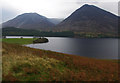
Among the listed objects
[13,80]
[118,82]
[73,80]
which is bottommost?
[118,82]

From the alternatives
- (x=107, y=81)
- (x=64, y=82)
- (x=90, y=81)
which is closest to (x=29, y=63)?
(x=64, y=82)

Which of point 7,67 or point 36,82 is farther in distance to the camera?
point 7,67

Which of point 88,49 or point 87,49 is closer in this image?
point 87,49

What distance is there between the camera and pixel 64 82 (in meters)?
10.2

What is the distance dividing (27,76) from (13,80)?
1.64m

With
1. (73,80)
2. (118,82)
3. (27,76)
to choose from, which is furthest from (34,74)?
(118,82)

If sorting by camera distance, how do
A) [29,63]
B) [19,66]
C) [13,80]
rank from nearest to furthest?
[13,80]
[19,66]
[29,63]

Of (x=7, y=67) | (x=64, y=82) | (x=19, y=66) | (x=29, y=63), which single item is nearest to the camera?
(x=64, y=82)

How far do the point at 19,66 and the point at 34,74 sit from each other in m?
2.85

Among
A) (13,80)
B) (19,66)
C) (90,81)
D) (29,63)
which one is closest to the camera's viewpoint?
(13,80)

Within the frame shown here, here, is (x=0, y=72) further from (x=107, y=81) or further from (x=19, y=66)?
(x=107, y=81)

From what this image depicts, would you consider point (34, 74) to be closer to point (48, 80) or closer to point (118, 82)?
point (48, 80)

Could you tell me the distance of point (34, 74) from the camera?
1154 centimetres

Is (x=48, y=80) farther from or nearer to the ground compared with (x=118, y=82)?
farther from the ground
